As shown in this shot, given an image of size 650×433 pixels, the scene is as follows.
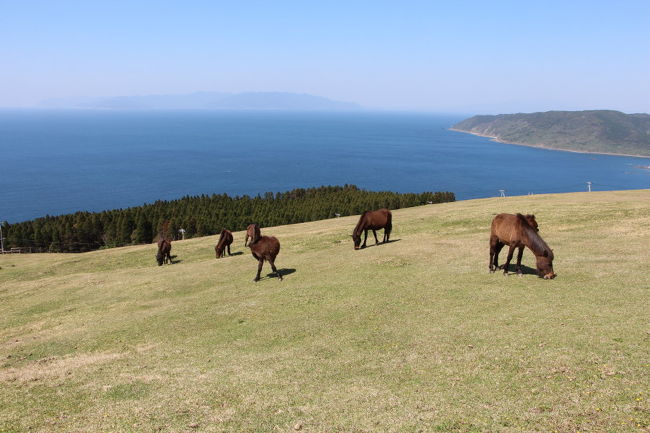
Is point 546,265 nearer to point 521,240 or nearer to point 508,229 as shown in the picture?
point 521,240

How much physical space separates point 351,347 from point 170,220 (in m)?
71.0

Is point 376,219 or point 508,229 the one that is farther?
point 376,219

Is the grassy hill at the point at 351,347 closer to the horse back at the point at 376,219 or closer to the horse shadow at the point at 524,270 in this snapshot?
the horse shadow at the point at 524,270

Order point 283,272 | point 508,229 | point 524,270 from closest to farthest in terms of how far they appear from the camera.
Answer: point 508,229 < point 524,270 < point 283,272

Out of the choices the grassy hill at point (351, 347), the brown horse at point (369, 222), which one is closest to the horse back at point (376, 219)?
the brown horse at point (369, 222)

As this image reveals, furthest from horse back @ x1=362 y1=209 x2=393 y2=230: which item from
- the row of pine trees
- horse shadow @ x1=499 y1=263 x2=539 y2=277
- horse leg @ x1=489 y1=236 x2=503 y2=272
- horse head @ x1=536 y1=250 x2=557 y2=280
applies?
the row of pine trees

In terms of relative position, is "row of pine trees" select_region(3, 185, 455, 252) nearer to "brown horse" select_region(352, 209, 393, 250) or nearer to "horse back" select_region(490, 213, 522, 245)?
"brown horse" select_region(352, 209, 393, 250)

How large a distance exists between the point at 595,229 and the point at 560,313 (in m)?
17.6

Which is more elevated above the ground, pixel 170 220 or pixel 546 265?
pixel 546 265

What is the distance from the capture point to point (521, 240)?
1722cm

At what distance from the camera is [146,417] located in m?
9.36

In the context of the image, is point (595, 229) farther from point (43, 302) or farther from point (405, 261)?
point (43, 302)

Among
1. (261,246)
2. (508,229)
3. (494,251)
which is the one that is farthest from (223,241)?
(508,229)

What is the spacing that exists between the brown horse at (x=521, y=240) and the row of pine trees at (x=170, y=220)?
176ft
